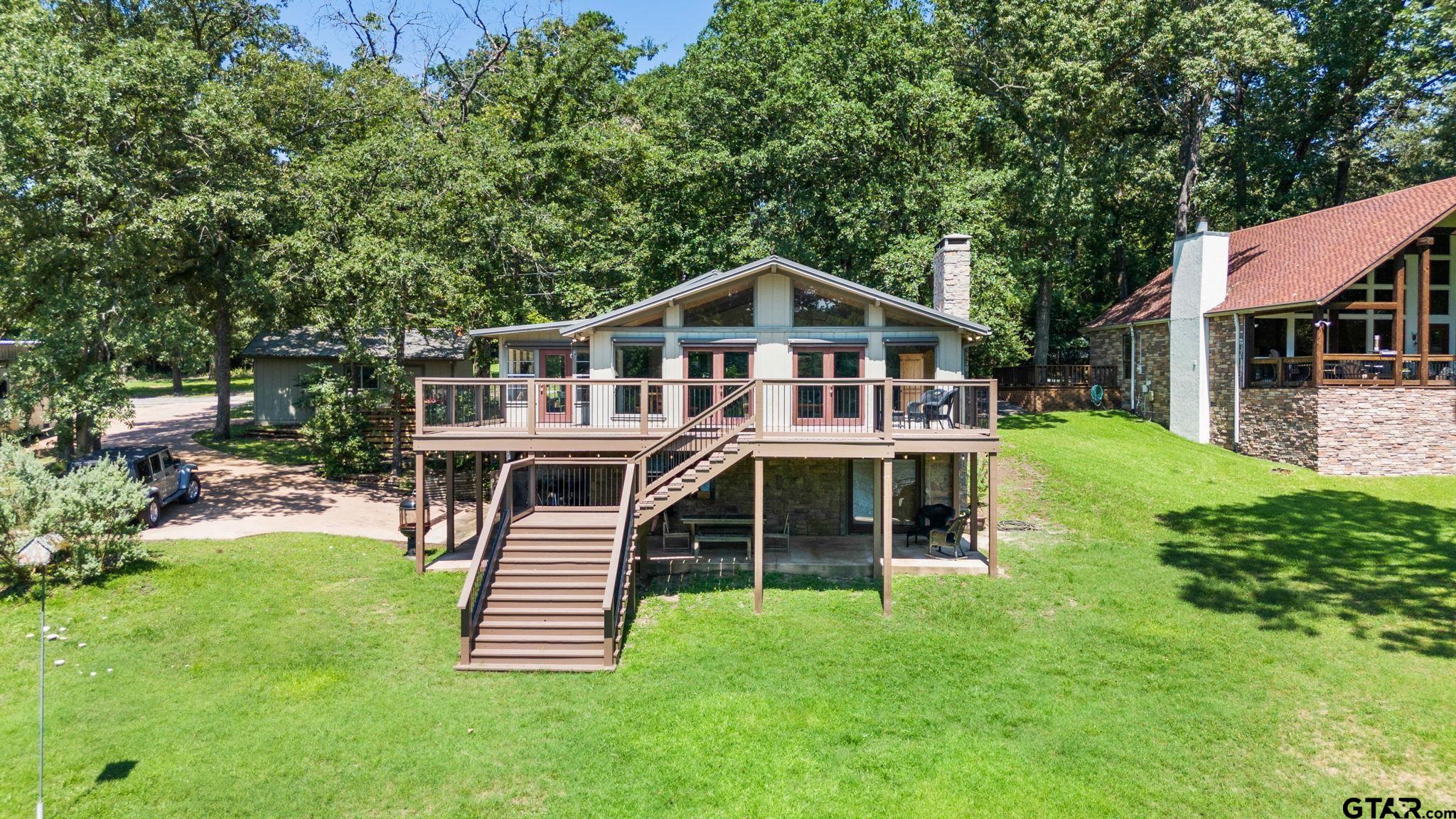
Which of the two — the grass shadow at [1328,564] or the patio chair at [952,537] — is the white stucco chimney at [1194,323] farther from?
the patio chair at [952,537]

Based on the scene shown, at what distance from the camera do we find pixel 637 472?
13008 mm

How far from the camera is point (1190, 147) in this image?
93.3 ft

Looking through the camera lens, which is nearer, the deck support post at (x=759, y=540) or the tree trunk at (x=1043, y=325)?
the deck support post at (x=759, y=540)

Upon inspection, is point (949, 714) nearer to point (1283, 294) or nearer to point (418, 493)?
point (418, 493)

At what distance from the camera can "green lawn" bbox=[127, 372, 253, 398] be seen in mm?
43812

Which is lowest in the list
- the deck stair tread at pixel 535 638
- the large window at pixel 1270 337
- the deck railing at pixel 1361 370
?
the deck stair tread at pixel 535 638

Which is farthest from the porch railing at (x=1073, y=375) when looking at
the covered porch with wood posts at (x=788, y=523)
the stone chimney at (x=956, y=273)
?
the stone chimney at (x=956, y=273)

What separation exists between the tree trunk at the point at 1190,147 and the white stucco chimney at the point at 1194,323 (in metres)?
4.38

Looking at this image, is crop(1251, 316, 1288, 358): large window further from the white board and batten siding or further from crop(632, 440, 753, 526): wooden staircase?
crop(632, 440, 753, 526): wooden staircase

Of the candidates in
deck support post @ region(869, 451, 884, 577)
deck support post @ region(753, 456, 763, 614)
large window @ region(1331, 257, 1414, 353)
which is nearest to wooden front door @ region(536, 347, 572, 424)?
deck support post @ region(753, 456, 763, 614)

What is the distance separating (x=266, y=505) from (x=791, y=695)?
1515 centimetres

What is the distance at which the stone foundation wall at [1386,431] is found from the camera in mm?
19453

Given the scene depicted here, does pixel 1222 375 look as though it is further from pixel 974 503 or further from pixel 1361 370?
pixel 974 503

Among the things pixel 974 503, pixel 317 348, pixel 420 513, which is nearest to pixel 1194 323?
pixel 974 503
